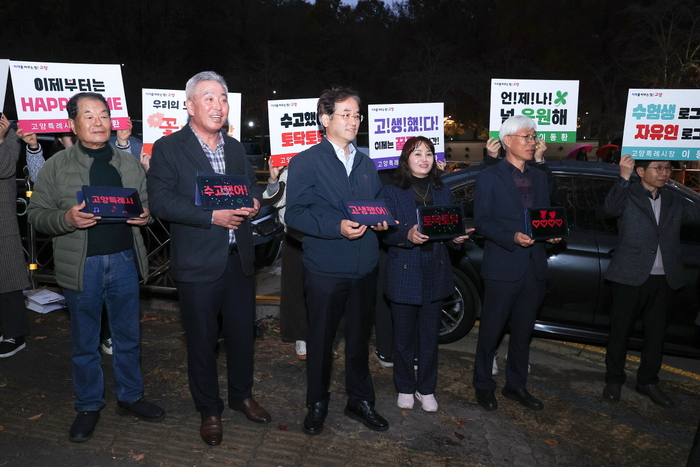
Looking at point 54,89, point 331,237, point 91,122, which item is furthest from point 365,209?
point 54,89

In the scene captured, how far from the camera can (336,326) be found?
13.2ft

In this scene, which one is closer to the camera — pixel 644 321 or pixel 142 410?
pixel 142 410

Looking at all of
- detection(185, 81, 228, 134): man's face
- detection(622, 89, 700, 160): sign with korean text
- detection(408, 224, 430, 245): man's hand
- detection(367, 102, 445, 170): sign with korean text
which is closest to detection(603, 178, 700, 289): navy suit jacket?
detection(622, 89, 700, 160): sign with korean text

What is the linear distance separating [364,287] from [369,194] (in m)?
0.60

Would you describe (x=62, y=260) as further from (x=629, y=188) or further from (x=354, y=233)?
(x=629, y=188)

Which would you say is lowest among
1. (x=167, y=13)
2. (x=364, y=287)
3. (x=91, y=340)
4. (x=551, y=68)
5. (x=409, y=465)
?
(x=409, y=465)

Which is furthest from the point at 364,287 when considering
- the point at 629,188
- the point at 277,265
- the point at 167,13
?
the point at 167,13

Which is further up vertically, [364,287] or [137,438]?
[364,287]

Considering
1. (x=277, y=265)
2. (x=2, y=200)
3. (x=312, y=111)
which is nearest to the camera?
(x=2, y=200)

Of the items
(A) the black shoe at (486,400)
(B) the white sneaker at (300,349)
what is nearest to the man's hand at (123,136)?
(B) the white sneaker at (300,349)

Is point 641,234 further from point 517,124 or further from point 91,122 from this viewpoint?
point 91,122

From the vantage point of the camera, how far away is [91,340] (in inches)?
154

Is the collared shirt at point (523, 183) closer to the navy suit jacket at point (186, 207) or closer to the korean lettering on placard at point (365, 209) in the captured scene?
the korean lettering on placard at point (365, 209)

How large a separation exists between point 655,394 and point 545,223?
68.0 inches
